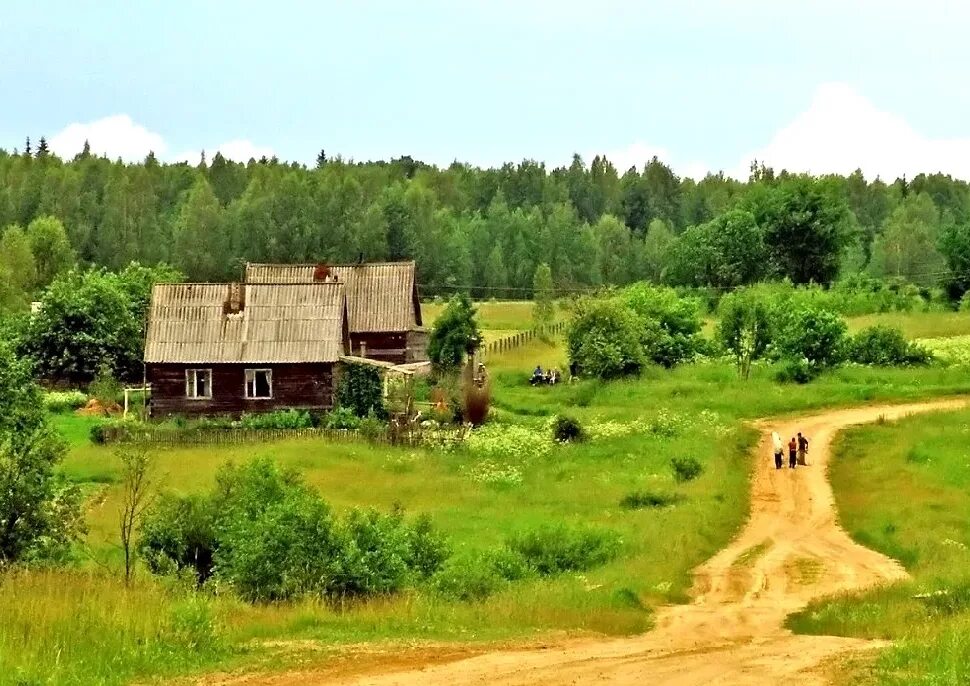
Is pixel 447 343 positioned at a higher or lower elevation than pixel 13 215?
lower

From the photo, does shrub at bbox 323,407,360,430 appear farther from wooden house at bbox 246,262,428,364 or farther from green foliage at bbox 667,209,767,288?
green foliage at bbox 667,209,767,288

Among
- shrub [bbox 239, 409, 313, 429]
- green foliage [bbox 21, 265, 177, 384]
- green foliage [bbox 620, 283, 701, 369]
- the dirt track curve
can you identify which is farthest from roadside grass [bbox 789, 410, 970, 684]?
green foliage [bbox 21, 265, 177, 384]

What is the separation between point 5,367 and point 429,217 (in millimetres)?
90059

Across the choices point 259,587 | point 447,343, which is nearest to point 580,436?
point 447,343

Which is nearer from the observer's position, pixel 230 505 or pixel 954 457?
pixel 230 505

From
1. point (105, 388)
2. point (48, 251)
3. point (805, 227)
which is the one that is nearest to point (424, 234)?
point (48, 251)

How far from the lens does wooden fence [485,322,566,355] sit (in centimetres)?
7062

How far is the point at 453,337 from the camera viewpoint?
57406 millimetres

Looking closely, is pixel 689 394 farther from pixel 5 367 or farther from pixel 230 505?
pixel 230 505

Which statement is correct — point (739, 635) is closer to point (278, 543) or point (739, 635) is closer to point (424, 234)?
point (278, 543)

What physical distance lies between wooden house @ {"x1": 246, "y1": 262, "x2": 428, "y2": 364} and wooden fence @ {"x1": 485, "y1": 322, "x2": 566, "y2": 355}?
1032 centimetres

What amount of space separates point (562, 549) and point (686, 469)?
11264mm

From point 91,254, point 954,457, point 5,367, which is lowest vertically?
point 954,457

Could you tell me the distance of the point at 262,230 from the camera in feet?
381
